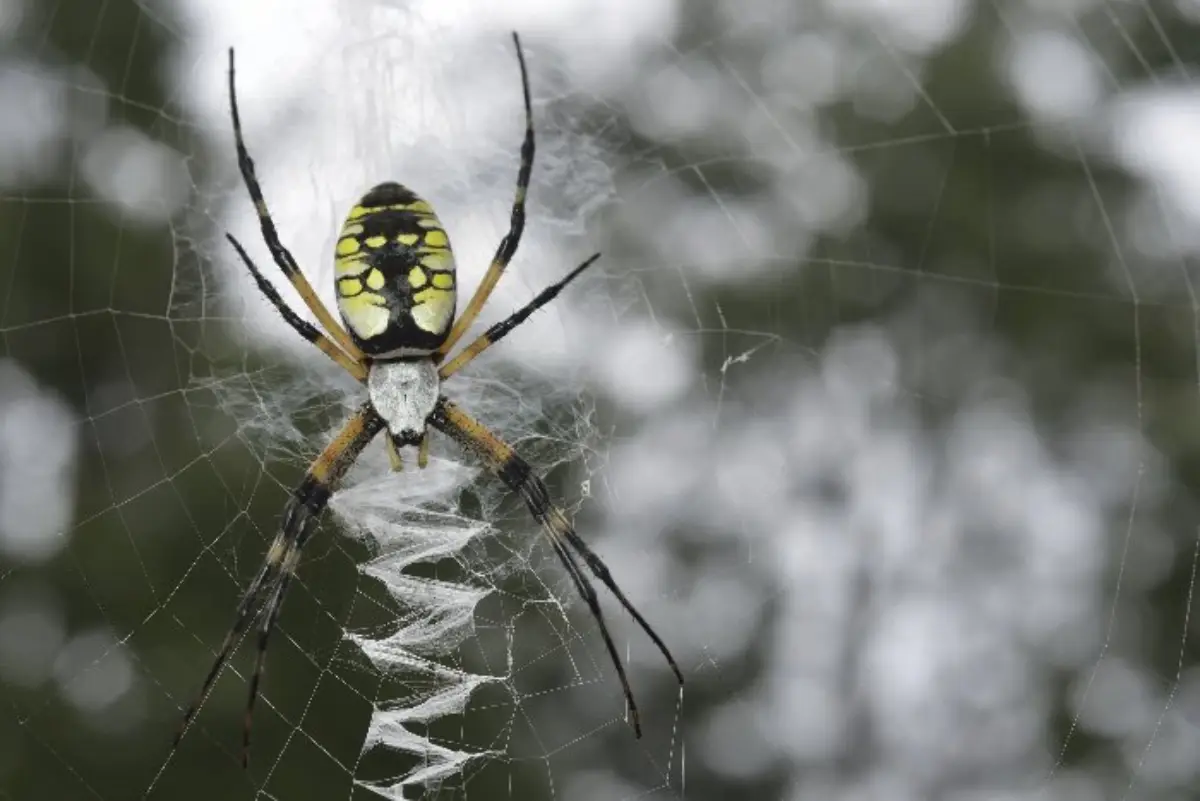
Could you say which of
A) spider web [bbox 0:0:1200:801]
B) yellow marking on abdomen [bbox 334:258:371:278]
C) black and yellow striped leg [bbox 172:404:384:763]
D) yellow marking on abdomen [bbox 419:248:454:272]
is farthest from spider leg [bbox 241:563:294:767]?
yellow marking on abdomen [bbox 419:248:454:272]

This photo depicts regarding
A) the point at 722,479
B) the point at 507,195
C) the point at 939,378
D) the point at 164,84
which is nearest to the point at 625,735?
the point at 722,479

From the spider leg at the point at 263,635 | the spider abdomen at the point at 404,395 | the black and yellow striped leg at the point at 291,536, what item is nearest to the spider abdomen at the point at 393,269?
the spider abdomen at the point at 404,395

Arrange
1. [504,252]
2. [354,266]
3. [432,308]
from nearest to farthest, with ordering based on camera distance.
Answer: [354,266], [432,308], [504,252]

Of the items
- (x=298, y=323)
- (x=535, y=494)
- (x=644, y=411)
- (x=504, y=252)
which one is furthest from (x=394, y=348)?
(x=644, y=411)

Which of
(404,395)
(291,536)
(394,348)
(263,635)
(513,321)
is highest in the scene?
A: (513,321)

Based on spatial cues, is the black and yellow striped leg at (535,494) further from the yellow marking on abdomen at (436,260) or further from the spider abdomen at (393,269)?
the yellow marking on abdomen at (436,260)

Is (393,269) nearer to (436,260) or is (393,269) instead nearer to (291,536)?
(436,260)

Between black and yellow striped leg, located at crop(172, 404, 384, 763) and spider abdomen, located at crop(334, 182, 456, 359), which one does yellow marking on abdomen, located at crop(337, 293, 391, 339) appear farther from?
black and yellow striped leg, located at crop(172, 404, 384, 763)
